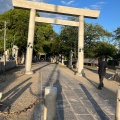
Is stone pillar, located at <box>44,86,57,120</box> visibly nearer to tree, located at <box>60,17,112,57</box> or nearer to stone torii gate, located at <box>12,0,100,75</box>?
stone torii gate, located at <box>12,0,100,75</box>

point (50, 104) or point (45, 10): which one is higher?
point (45, 10)

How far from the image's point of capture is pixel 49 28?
5091 cm

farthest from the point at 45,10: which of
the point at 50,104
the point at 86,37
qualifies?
the point at 86,37

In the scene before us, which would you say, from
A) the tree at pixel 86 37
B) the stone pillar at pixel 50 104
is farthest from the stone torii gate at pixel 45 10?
the tree at pixel 86 37

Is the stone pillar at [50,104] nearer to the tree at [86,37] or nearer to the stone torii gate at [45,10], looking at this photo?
the stone torii gate at [45,10]

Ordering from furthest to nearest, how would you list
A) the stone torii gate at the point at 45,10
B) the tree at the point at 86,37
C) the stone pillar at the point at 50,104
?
the tree at the point at 86,37 → the stone torii gate at the point at 45,10 → the stone pillar at the point at 50,104

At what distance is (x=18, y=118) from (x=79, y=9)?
14.9 m

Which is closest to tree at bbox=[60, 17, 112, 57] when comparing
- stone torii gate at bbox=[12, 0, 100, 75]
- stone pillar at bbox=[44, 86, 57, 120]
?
stone torii gate at bbox=[12, 0, 100, 75]

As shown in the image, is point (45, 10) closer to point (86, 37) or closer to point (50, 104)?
point (50, 104)

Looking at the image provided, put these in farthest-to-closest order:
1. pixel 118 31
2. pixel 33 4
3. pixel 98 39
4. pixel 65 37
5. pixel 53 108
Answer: pixel 118 31 < pixel 98 39 < pixel 65 37 < pixel 33 4 < pixel 53 108

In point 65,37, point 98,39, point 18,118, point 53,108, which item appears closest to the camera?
point 53,108

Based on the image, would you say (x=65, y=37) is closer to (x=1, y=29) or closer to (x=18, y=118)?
(x=1, y=29)

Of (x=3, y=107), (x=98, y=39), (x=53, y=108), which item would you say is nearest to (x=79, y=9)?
(x=3, y=107)

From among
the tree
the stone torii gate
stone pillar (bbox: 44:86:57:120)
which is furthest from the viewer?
the tree
